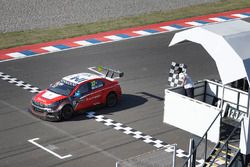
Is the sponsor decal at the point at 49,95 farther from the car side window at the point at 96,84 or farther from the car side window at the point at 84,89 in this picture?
the car side window at the point at 96,84

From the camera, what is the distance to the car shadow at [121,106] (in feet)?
81.8

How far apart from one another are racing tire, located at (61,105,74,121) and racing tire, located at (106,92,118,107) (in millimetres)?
1958

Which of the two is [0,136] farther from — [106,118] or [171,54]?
[171,54]

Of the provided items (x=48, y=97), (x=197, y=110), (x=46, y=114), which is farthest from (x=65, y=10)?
(x=197, y=110)

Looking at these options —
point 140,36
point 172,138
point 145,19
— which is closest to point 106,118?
point 172,138

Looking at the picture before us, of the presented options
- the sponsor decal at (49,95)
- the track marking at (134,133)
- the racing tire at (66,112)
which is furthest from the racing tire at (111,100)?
the sponsor decal at (49,95)

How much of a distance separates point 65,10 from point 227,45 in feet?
73.8

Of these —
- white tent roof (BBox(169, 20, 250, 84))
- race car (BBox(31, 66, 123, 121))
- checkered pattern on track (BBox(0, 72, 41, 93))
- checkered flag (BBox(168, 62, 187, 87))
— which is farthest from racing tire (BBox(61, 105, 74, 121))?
white tent roof (BBox(169, 20, 250, 84))

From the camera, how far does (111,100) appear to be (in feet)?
85.1

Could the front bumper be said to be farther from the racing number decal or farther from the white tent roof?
the white tent roof

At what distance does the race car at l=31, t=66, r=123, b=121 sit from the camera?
24.0m

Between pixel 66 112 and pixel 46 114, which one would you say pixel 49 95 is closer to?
pixel 46 114

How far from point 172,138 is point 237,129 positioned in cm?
352

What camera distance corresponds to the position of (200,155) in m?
19.9
